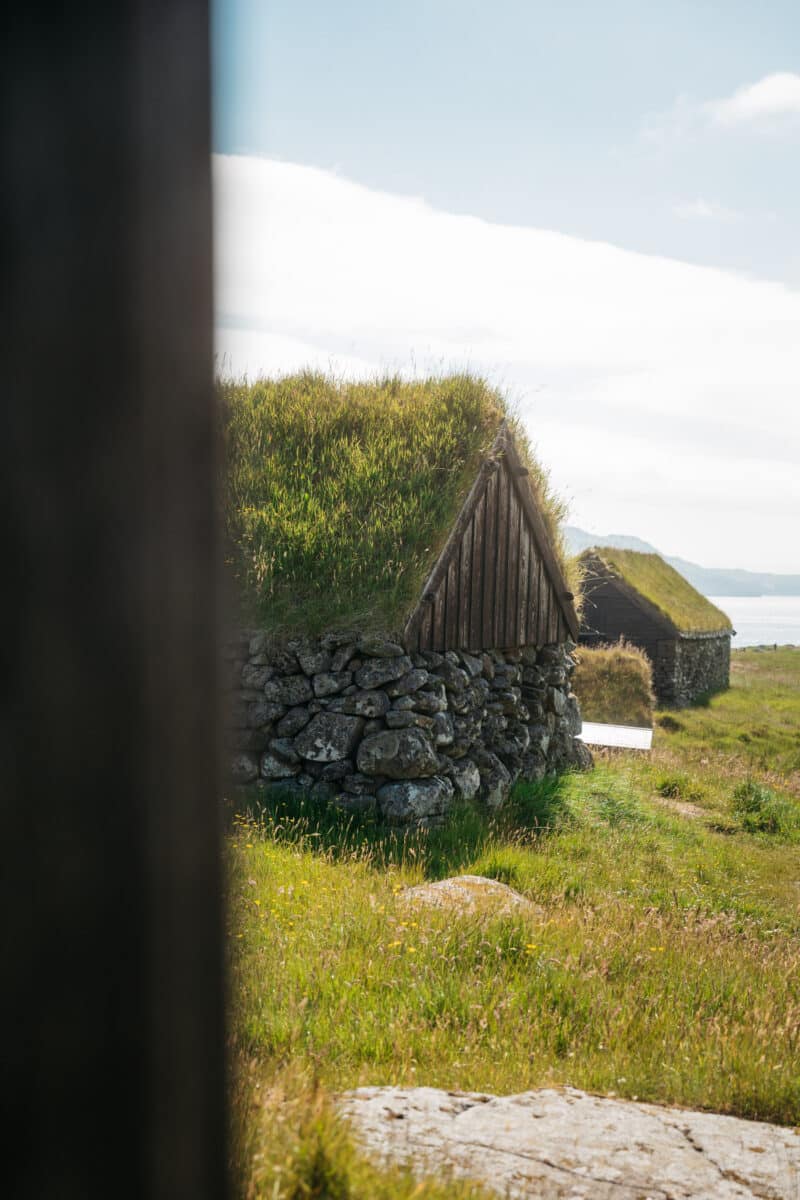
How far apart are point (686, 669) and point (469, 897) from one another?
2395 centimetres

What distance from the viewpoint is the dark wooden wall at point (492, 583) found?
370 inches

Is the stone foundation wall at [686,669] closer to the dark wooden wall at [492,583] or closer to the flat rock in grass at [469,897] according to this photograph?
the dark wooden wall at [492,583]

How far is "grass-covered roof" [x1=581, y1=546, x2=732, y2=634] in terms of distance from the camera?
27219mm

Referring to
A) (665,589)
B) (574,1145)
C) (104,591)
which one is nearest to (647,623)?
(665,589)

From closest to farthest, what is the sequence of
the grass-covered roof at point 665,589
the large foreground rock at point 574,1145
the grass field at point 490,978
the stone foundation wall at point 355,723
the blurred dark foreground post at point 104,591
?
the blurred dark foreground post at point 104,591 → the large foreground rock at point 574,1145 → the grass field at point 490,978 → the stone foundation wall at point 355,723 → the grass-covered roof at point 665,589

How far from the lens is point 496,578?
34.3ft

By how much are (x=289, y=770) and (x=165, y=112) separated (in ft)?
23.2

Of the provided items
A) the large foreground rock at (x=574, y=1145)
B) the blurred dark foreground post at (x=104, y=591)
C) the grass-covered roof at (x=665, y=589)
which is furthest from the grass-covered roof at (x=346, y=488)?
the grass-covered roof at (x=665, y=589)

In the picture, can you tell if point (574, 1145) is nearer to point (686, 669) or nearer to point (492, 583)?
point (492, 583)

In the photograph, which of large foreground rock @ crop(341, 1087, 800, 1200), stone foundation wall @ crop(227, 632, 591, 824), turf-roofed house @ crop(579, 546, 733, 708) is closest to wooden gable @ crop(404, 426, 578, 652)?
stone foundation wall @ crop(227, 632, 591, 824)

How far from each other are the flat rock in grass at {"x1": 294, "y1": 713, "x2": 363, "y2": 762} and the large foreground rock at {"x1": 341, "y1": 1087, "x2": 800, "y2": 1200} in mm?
5654

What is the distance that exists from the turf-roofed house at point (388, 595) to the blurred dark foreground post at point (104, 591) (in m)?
6.21

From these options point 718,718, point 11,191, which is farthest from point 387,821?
point 718,718

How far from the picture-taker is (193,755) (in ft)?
8.23
